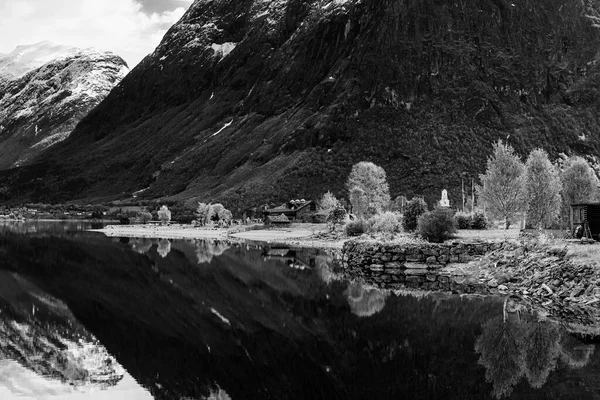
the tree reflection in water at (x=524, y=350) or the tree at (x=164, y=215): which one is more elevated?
the tree at (x=164, y=215)

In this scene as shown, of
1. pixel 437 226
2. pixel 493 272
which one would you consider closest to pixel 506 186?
pixel 437 226

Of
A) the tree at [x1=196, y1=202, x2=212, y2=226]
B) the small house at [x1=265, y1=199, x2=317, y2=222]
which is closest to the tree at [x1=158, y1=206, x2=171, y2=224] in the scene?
the tree at [x1=196, y1=202, x2=212, y2=226]

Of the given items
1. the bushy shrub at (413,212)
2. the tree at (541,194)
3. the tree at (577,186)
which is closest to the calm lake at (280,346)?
the bushy shrub at (413,212)

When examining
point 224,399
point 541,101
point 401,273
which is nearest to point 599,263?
point 401,273

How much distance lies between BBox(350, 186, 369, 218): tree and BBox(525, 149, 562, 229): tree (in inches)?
2476

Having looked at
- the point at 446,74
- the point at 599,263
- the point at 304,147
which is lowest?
the point at 599,263

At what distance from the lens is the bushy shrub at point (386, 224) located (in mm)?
72562

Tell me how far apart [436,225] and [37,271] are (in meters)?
36.4

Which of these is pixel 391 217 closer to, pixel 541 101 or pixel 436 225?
pixel 436 225

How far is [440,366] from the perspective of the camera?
2484 centimetres

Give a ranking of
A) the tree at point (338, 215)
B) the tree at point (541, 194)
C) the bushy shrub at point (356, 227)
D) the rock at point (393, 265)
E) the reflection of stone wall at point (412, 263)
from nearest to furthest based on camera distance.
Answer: the reflection of stone wall at point (412, 263), the rock at point (393, 265), the tree at point (541, 194), the bushy shrub at point (356, 227), the tree at point (338, 215)

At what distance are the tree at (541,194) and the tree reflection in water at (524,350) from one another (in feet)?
119

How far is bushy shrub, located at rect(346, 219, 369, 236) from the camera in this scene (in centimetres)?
8588

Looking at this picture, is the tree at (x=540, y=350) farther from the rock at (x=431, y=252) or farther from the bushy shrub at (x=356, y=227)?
the bushy shrub at (x=356, y=227)
